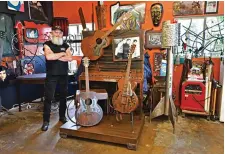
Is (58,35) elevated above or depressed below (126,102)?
above

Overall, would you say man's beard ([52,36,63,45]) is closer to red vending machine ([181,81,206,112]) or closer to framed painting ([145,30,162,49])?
framed painting ([145,30,162,49])

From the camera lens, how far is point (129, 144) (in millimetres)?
2309

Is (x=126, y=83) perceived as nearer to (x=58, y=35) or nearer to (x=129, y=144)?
(x=129, y=144)

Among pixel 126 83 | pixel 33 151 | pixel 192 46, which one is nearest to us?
Result: pixel 33 151

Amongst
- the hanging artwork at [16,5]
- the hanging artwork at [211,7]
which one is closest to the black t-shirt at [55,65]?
the hanging artwork at [16,5]

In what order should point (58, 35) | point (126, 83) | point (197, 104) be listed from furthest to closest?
point (197, 104) < point (58, 35) < point (126, 83)

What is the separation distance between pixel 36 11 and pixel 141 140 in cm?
363

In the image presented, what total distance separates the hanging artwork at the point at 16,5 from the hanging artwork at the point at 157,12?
8.73 feet

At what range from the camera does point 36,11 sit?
434 centimetres

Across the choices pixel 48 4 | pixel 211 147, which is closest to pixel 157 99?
pixel 211 147

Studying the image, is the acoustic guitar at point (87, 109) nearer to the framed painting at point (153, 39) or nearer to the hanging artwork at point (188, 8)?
the framed painting at point (153, 39)

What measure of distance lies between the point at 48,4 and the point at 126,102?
11.3ft

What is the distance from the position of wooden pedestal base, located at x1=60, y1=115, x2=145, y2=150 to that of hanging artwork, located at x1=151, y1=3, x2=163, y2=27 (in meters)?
2.07

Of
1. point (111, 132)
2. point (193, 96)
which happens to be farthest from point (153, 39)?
point (111, 132)
